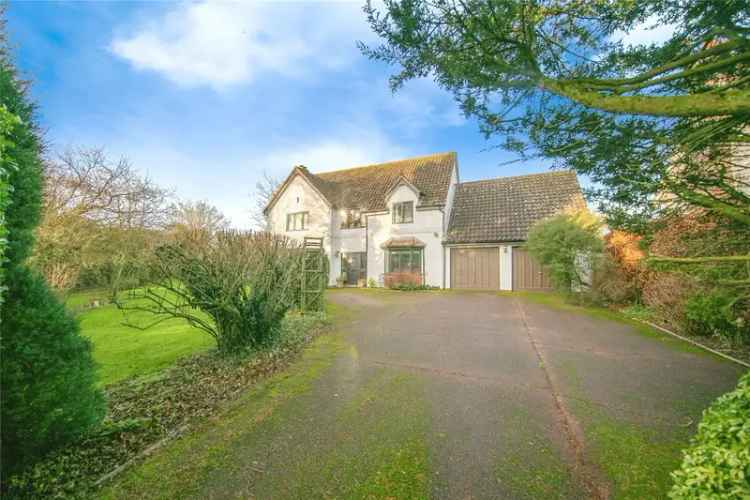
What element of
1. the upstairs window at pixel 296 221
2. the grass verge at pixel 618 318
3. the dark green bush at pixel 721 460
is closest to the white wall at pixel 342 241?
the upstairs window at pixel 296 221

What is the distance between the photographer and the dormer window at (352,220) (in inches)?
792

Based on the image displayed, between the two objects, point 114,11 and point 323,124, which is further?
point 323,124

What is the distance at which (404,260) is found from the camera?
18.1 m

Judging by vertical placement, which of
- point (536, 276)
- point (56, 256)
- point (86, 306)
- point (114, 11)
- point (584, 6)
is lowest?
point (86, 306)

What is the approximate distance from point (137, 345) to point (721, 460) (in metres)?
10.4

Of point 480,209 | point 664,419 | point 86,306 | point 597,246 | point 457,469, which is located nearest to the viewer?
point 457,469

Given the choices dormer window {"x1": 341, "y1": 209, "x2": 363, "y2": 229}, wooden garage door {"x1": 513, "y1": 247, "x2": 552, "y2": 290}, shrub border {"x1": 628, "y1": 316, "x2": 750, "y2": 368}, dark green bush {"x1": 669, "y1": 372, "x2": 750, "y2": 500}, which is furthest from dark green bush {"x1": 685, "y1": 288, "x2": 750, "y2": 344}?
dormer window {"x1": 341, "y1": 209, "x2": 363, "y2": 229}

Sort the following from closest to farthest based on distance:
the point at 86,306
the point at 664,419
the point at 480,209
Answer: the point at 664,419
the point at 86,306
the point at 480,209

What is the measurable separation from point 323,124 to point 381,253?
31.5ft

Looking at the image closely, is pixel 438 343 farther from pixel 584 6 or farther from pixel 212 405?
pixel 584 6

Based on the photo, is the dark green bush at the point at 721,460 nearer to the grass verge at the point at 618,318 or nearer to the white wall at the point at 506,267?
the grass verge at the point at 618,318

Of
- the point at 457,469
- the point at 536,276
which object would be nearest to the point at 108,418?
the point at 457,469

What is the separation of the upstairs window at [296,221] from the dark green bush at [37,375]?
18.8 m

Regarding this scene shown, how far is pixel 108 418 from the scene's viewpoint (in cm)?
347
